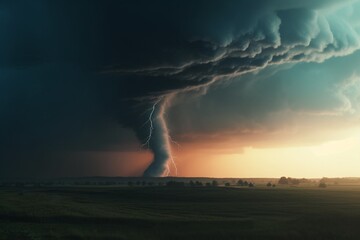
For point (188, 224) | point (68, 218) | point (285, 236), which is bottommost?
point (285, 236)

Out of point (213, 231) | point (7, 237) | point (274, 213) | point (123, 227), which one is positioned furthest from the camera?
point (274, 213)

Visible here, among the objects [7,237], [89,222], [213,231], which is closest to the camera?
[7,237]

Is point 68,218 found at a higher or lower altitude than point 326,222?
higher

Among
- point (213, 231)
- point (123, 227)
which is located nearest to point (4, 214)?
point (123, 227)

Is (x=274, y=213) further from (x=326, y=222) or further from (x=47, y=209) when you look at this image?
(x=47, y=209)

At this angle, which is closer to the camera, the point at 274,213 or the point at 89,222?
the point at 89,222

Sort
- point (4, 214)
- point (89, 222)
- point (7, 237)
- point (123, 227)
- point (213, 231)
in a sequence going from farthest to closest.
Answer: point (4, 214) → point (89, 222) → point (123, 227) → point (213, 231) → point (7, 237)

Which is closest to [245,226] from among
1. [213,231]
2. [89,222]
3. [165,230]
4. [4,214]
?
[213,231]

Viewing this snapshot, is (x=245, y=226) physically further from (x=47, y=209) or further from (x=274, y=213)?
Result: (x=47, y=209)

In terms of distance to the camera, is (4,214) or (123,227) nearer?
(123,227)
